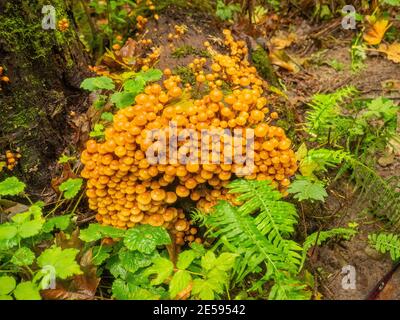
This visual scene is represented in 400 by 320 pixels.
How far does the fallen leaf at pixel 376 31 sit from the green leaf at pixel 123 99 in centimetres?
363

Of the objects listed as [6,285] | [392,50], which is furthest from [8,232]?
[392,50]

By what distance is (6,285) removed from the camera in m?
2.45

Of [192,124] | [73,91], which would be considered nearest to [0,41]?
[73,91]

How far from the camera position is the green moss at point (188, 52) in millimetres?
3980

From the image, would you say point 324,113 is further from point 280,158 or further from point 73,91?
point 73,91

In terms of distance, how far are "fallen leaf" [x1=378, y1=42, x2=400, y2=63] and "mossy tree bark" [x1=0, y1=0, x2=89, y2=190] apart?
378 centimetres

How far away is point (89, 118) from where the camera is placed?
3.91 meters

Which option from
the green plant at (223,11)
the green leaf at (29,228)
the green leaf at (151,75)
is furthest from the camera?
the green plant at (223,11)

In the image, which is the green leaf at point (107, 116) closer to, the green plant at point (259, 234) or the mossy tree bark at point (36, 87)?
the mossy tree bark at point (36, 87)

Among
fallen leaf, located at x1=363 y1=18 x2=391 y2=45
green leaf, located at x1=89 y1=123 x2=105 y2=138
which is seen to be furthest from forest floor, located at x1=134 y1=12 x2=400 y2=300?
green leaf, located at x1=89 y1=123 x2=105 y2=138

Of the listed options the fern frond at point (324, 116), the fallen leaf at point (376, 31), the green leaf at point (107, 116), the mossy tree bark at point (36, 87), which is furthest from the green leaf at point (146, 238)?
the fallen leaf at point (376, 31)

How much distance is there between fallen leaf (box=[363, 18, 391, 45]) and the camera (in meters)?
5.44

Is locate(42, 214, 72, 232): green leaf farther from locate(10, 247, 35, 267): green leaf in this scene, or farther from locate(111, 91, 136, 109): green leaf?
locate(111, 91, 136, 109): green leaf

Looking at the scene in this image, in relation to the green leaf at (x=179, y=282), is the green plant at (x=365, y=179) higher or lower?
lower
